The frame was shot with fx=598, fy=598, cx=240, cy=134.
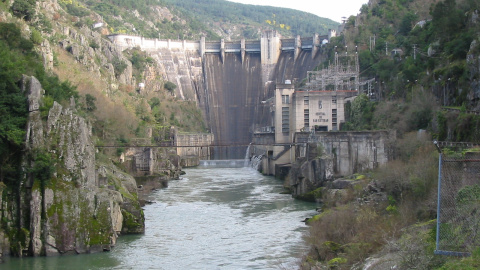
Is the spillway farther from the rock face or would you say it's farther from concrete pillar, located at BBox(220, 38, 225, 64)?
the rock face

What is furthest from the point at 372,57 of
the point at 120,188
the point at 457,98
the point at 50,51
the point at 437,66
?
the point at 120,188

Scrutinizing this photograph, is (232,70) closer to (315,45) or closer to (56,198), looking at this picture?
(315,45)

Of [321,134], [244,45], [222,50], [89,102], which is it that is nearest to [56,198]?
[321,134]

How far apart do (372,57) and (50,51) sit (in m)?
38.1

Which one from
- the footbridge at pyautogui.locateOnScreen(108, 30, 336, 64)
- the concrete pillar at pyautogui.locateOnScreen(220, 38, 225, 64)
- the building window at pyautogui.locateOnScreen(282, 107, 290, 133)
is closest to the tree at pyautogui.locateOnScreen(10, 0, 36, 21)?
the building window at pyautogui.locateOnScreen(282, 107, 290, 133)

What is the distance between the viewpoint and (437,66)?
157 ft

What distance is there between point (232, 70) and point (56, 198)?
80230 millimetres

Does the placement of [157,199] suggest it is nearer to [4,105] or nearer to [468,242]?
[4,105]

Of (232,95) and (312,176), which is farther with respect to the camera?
(232,95)

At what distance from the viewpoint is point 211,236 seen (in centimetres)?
2981

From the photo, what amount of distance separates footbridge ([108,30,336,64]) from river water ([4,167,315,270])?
195ft

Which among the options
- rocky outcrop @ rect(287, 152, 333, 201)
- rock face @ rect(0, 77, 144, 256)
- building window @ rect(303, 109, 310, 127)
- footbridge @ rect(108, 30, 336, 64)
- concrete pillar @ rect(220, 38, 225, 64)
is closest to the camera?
rock face @ rect(0, 77, 144, 256)

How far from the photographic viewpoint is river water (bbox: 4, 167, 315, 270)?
2425cm

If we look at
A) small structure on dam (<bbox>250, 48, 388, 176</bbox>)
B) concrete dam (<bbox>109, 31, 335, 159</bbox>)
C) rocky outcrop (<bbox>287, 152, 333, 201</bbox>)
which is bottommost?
rocky outcrop (<bbox>287, 152, 333, 201</bbox>)
